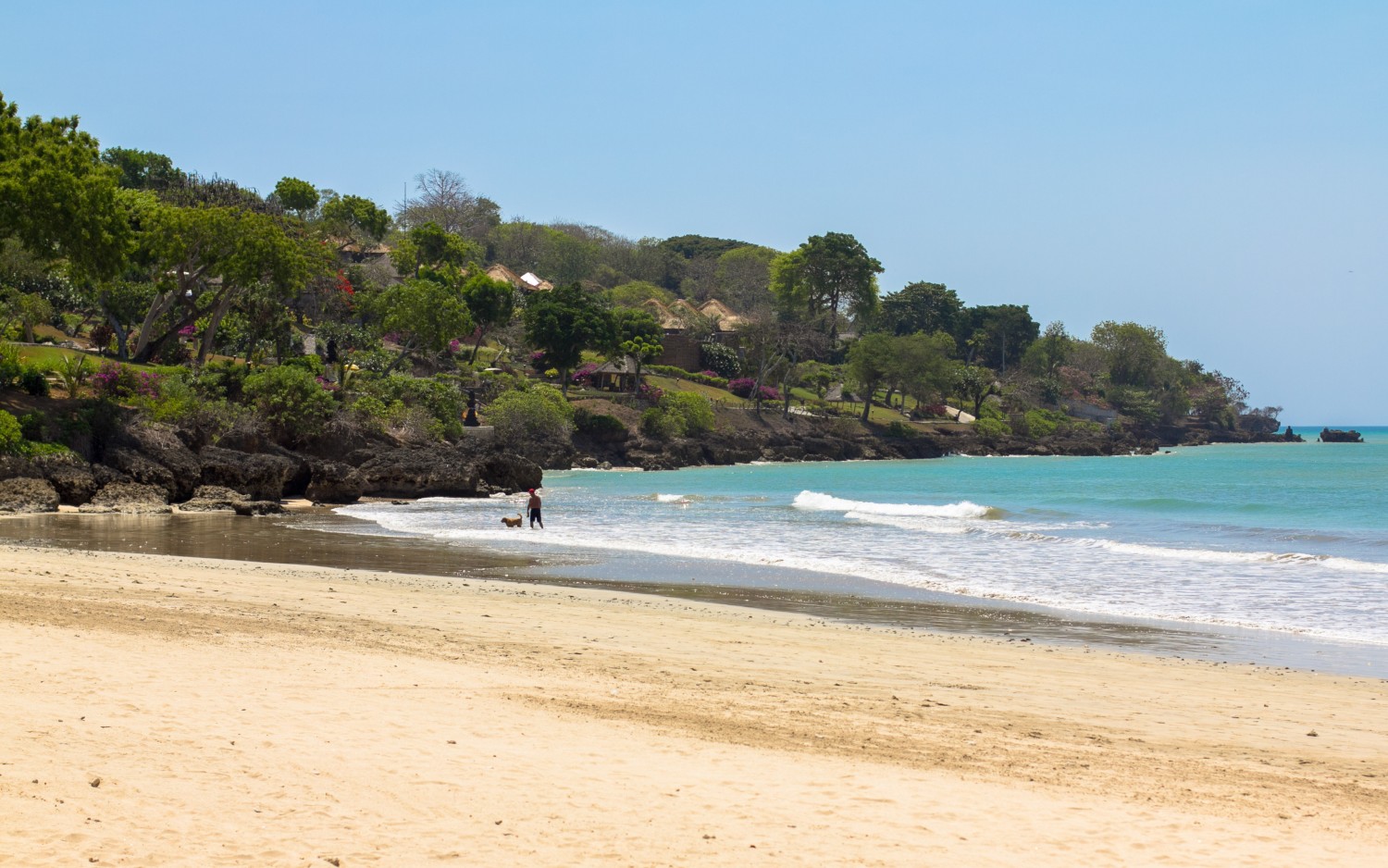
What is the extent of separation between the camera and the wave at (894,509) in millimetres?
35594

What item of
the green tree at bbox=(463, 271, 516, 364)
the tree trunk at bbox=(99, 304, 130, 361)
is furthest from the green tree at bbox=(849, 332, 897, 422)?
the tree trunk at bbox=(99, 304, 130, 361)

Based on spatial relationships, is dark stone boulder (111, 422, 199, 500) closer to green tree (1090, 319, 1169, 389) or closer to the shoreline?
the shoreline

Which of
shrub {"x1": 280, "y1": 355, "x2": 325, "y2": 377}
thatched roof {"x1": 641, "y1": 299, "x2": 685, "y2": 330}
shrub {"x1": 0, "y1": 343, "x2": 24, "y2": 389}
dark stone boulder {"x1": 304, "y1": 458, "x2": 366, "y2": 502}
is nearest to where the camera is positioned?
shrub {"x1": 0, "y1": 343, "x2": 24, "y2": 389}

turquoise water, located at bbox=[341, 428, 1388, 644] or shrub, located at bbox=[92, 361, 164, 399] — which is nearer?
turquoise water, located at bbox=[341, 428, 1388, 644]

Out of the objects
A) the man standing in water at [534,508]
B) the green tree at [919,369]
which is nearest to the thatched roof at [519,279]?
the green tree at [919,369]

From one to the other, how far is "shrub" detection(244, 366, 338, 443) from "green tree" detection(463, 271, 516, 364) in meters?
35.5

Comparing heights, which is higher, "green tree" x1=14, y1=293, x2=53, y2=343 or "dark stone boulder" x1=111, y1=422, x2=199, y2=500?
"green tree" x1=14, y1=293, x2=53, y2=343

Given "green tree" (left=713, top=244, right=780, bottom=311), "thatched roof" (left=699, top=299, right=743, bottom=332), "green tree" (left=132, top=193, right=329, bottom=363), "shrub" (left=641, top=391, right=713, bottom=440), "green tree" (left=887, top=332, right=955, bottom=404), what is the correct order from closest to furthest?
"green tree" (left=132, top=193, right=329, bottom=363) < "shrub" (left=641, top=391, right=713, bottom=440) < "green tree" (left=887, top=332, right=955, bottom=404) < "thatched roof" (left=699, top=299, right=743, bottom=332) < "green tree" (left=713, top=244, right=780, bottom=311)

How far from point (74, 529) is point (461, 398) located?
119ft

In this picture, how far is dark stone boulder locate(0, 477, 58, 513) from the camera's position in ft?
88.1

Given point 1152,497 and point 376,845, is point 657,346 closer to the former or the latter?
point 1152,497

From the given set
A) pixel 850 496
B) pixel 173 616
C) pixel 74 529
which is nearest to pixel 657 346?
pixel 850 496

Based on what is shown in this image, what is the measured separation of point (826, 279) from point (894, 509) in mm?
81390

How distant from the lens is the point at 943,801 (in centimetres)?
638
